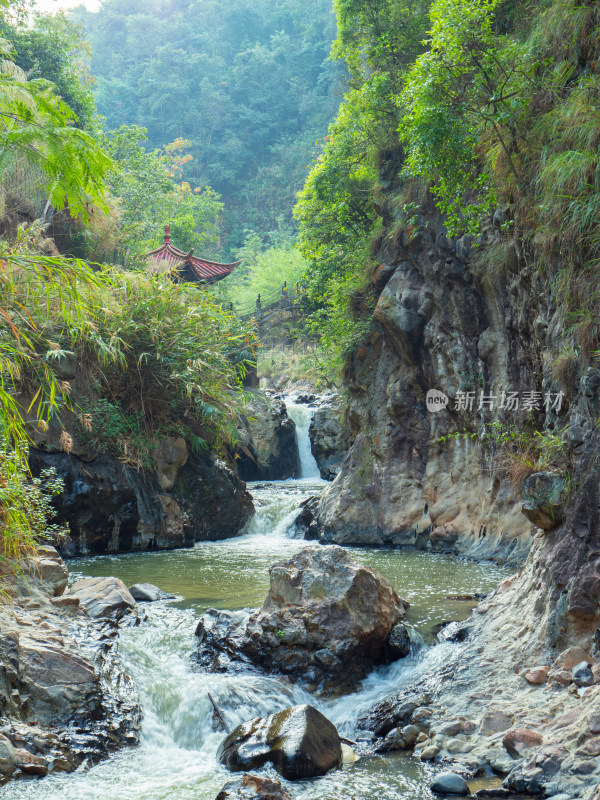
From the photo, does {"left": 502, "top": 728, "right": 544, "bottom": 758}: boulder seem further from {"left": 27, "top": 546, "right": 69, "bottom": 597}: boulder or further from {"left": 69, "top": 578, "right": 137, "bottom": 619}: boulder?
{"left": 27, "top": 546, "right": 69, "bottom": 597}: boulder

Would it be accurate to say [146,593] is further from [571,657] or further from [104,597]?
[571,657]

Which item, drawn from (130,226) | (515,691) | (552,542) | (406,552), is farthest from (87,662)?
(130,226)

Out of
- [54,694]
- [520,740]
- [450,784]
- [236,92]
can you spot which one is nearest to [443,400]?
[520,740]

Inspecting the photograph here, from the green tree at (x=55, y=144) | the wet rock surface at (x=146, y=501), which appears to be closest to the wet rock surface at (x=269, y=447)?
the wet rock surface at (x=146, y=501)

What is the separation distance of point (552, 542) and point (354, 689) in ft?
6.21

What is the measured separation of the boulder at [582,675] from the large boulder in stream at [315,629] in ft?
5.61

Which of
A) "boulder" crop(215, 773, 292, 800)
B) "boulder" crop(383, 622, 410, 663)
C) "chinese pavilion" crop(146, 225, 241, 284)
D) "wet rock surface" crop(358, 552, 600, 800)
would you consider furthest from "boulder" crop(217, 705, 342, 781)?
"chinese pavilion" crop(146, 225, 241, 284)

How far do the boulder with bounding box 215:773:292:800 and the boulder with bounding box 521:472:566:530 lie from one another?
8.98 feet

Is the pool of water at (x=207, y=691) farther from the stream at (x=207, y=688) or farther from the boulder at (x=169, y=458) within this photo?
A: the boulder at (x=169, y=458)

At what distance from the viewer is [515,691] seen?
4367 millimetres

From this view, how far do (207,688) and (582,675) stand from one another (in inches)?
103

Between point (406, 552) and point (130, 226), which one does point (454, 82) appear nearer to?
point (406, 552)

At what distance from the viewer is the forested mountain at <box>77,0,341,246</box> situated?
153 ft

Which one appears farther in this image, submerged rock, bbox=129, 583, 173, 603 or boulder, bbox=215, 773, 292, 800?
submerged rock, bbox=129, 583, 173, 603
